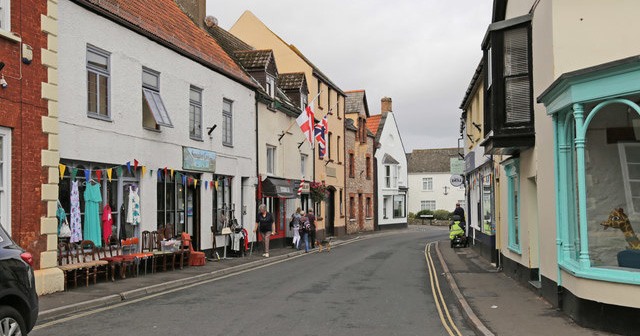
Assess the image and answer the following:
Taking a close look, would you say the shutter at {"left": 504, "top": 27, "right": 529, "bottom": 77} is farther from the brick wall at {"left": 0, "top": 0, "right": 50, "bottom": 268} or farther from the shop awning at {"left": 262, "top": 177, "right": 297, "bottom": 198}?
the shop awning at {"left": 262, "top": 177, "right": 297, "bottom": 198}

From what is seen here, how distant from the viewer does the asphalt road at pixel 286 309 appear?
877cm

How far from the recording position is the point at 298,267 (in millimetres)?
18172

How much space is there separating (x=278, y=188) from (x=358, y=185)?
63.8 ft


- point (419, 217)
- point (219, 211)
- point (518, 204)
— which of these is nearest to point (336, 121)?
point (219, 211)

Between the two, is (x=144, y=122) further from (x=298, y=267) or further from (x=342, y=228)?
(x=342, y=228)

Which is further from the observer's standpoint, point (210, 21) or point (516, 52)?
point (210, 21)

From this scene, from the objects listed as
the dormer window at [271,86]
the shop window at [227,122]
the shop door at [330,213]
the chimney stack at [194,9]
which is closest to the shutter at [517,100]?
the shop window at [227,122]

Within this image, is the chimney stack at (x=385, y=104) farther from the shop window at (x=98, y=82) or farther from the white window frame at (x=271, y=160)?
the shop window at (x=98, y=82)

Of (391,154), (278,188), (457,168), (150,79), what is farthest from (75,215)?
(391,154)

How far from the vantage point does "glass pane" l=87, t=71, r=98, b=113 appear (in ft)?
45.5

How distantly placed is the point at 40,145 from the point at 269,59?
1476 cm

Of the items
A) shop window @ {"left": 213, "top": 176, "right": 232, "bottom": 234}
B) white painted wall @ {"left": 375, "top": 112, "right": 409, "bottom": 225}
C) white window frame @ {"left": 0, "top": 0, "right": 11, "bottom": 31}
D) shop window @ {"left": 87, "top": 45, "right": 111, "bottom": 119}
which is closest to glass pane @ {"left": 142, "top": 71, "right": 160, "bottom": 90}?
shop window @ {"left": 87, "top": 45, "right": 111, "bottom": 119}

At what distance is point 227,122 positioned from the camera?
69.8 feet

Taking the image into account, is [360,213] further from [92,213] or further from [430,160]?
[430,160]
